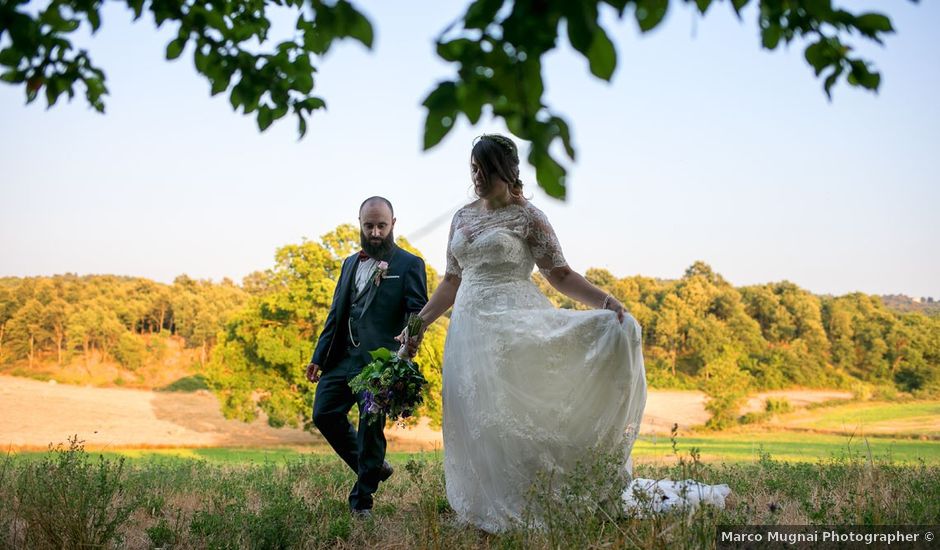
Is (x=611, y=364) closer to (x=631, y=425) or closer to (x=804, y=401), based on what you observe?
(x=631, y=425)

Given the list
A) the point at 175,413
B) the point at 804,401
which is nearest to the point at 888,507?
the point at 804,401

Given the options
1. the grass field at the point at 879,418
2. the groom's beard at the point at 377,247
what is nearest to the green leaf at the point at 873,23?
the groom's beard at the point at 377,247

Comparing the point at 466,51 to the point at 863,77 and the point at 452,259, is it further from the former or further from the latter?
the point at 452,259

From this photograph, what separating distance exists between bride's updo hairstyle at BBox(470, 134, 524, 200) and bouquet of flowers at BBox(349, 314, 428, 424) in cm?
116

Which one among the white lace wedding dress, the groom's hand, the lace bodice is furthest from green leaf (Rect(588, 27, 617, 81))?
the groom's hand

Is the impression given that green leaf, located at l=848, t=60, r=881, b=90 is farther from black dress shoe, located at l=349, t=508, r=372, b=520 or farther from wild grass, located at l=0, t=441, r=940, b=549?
black dress shoe, located at l=349, t=508, r=372, b=520

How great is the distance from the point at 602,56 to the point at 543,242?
350 centimetres

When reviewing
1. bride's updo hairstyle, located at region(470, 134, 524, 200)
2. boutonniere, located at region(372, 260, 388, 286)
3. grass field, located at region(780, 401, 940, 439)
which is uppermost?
bride's updo hairstyle, located at region(470, 134, 524, 200)

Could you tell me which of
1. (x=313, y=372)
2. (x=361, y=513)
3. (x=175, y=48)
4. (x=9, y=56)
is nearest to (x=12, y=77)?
(x=9, y=56)

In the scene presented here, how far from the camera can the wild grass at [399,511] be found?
390cm

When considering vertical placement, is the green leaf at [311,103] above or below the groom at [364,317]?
above

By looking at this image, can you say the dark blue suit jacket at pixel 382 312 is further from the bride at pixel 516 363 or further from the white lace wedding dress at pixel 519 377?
the white lace wedding dress at pixel 519 377

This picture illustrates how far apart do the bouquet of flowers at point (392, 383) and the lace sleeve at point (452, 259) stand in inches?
18.3

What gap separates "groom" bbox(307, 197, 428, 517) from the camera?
19.3ft
